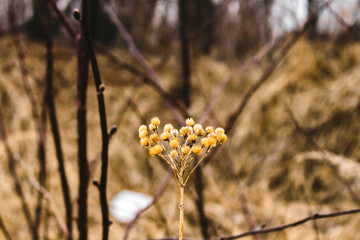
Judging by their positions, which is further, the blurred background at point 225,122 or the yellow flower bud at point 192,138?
the blurred background at point 225,122

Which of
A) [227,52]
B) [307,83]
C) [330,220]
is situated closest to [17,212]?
[330,220]

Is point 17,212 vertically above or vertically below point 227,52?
below

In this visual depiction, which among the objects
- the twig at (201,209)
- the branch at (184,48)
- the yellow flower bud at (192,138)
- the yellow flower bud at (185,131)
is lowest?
the yellow flower bud at (192,138)

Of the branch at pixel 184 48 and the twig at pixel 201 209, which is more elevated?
the branch at pixel 184 48

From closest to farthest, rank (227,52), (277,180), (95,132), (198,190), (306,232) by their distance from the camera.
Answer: (198,190), (306,232), (277,180), (95,132), (227,52)

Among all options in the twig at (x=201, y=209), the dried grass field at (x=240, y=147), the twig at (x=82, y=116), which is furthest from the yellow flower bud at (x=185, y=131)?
the dried grass field at (x=240, y=147)

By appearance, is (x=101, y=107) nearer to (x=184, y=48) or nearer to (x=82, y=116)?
(x=82, y=116)

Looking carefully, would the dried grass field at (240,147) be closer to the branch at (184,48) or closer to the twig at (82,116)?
the branch at (184,48)

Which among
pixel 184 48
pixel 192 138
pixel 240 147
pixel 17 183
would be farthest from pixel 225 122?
pixel 192 138

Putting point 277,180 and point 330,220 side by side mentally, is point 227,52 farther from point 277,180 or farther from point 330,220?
point 330,220
